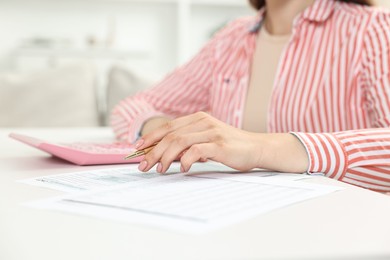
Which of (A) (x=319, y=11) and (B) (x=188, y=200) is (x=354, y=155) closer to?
(B) (x=188, y=200)

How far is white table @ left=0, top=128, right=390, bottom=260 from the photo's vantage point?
381mm

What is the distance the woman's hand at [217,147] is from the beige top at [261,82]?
53 centimetres

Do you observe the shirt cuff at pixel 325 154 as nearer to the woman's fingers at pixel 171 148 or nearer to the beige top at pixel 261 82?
the woman's fingers at pixel 171 148

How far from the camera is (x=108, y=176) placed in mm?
708

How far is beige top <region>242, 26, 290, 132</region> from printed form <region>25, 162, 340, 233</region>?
64 centimetres

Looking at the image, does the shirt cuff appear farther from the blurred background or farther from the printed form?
the blurred background

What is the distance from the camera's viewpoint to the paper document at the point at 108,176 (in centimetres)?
64

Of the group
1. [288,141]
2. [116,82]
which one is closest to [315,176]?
[288,141]

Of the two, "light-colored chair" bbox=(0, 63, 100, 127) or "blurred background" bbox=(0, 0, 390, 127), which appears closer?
"light-colored chair" bbox=(0, 63, 100, 127)

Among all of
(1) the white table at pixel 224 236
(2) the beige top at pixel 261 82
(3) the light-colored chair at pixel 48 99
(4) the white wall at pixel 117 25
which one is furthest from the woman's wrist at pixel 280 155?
(4) the white wall at pixel 117 25

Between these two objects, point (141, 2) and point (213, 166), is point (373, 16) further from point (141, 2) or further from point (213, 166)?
point (141, 2)

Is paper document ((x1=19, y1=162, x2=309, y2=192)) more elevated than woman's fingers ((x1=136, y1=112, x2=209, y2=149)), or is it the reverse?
woman's fingers ((x1=136, y1=112, x2=209, y2=149))

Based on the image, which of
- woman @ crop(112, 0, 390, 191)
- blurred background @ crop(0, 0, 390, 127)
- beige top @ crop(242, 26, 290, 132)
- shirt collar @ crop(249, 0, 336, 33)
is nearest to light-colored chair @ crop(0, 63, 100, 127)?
blurred background @ crop(0, 0, 390, 127)

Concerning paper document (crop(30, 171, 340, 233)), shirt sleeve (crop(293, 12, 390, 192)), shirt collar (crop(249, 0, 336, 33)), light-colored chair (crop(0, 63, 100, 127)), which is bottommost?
light-colored chair (crop(0, 63, 100, 127))
